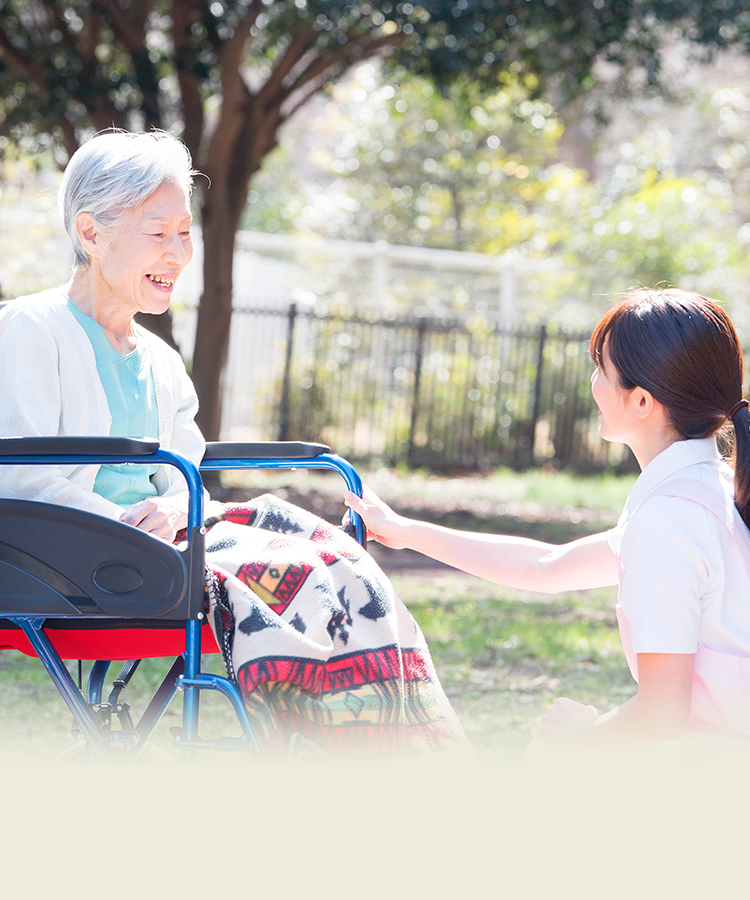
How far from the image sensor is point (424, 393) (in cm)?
1340

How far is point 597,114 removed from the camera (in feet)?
28.6

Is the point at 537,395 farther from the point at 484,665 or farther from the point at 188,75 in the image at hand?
the point at 484,665

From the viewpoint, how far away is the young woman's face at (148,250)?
7.53 feet

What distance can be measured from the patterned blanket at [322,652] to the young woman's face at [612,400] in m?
0.53

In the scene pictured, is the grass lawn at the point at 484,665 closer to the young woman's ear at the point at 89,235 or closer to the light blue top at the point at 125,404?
the light blue top at the point at 125,404

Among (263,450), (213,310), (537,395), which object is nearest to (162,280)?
(263,450)

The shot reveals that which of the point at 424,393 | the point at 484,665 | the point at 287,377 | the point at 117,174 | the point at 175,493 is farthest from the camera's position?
the point at 424,393

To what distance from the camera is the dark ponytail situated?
1.69m

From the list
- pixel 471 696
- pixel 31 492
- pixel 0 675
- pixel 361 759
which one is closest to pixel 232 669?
pixel 361 759

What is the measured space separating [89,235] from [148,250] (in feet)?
0.44

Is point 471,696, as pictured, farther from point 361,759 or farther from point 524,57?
point 524,57

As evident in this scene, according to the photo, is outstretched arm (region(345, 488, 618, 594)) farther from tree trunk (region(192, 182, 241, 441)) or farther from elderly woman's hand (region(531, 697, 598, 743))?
tree trunk (region(192, 182, 241, 441))

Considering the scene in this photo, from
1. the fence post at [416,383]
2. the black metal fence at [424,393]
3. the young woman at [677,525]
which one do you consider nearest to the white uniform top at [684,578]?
the young woman at [677,525]

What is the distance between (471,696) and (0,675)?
1.95 metres
